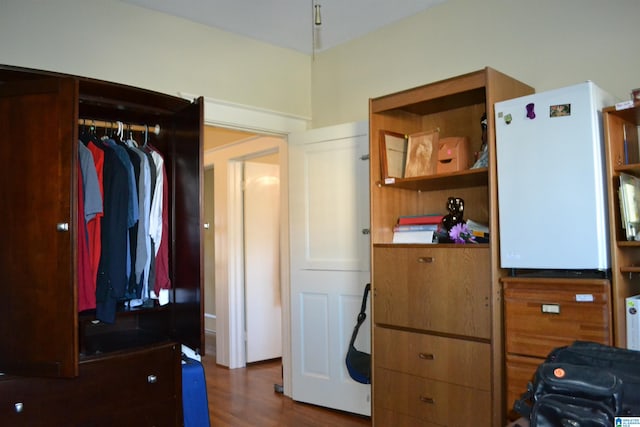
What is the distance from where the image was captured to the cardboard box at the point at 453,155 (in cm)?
288

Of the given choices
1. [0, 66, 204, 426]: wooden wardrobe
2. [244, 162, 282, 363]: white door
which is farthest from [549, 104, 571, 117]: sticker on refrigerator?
[244, 162, 282, 363]: white door

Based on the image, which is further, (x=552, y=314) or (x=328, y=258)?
(x=328, y=258)

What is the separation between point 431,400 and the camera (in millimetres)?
2736

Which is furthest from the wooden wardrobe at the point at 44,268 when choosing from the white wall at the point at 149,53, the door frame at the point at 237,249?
the door frame at the point at 237,249

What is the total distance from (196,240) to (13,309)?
3.02ft

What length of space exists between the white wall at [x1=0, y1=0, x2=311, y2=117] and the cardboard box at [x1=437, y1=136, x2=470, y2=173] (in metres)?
1.55

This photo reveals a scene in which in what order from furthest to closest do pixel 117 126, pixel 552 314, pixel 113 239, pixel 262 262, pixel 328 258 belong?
1. pixel 262 262
2. pixel 328 258
3. pixel 117 126
4. pixel 113 239
5. pixel 552 314

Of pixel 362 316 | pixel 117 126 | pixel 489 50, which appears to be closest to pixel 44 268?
pixel 117 126

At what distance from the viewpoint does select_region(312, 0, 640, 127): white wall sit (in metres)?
2.61

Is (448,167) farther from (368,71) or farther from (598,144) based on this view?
(368,71)

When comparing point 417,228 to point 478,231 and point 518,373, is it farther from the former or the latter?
point 518,373

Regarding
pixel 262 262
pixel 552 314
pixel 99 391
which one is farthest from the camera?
pixel 262 262

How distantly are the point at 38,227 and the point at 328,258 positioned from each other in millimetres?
1978

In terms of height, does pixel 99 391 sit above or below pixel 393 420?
above
